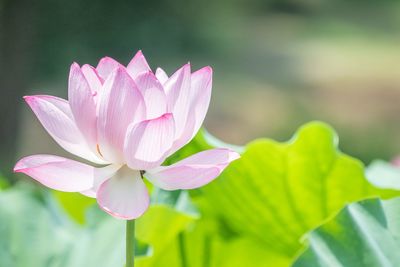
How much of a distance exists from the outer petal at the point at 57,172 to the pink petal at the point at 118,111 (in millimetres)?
18

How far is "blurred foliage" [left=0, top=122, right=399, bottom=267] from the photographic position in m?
0.71

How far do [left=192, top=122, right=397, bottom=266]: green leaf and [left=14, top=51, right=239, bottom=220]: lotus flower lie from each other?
27 cm

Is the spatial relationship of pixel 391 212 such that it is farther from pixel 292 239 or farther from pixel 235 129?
pixel 235 129

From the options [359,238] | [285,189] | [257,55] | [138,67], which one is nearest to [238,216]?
[285,189]

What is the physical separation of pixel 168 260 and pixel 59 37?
25.1 ft

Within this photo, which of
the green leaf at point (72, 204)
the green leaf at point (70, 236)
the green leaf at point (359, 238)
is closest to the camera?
the green leaf at point (359, 238)

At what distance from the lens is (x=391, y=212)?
1.97 ft

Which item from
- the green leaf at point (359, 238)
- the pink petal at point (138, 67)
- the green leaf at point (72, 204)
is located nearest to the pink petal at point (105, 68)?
the pink petal at point (138, 67)

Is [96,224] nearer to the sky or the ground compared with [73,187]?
nearer to the ground

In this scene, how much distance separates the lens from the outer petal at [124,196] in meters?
0.44

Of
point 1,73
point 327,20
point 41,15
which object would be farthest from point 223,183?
point 327,20

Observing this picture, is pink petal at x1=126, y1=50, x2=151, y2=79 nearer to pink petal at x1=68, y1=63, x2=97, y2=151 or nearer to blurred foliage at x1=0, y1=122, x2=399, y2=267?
pink petal at x1=68, y1=63, x2=97, y2=151

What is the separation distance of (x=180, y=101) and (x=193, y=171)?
0.04 meters

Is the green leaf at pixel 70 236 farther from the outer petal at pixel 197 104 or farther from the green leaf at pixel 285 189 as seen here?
the outer petal at pixel 197 104
